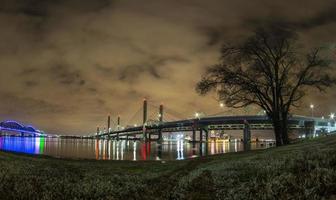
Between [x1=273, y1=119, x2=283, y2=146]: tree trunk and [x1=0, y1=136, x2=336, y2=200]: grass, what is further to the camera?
[x1=273, y1=119, x2=283, y2=146]: tree trunk

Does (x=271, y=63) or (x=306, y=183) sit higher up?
(x=271, y=63)

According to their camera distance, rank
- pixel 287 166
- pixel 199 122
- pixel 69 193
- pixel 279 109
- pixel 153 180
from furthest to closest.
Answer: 1. pixel 199 122
2. pixel 279 109
3. pixel 153 180
4. pixel 287 166
5. pixel 69 193

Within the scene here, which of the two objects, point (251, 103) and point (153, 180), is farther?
point (251, 103)

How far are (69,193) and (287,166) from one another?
22.0ft

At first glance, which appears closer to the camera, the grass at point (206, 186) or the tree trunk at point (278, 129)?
the grass at point (206, 186)

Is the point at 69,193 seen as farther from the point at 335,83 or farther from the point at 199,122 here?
the point at 199,122

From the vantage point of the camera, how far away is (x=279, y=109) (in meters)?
39.5

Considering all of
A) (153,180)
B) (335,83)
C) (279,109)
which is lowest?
(153,180)

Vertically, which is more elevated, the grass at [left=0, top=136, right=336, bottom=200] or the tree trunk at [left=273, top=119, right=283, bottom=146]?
the tree trunk at [left=273, top=119, right=283, bottom=146]

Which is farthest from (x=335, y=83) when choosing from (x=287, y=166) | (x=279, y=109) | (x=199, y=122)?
(x=199, y=122)

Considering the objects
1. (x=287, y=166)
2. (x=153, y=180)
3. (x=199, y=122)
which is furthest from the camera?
(x=199, y=122)

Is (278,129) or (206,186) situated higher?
(278,129)

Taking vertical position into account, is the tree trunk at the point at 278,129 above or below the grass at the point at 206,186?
above

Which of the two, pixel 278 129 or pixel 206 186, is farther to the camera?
pixel 278 129
